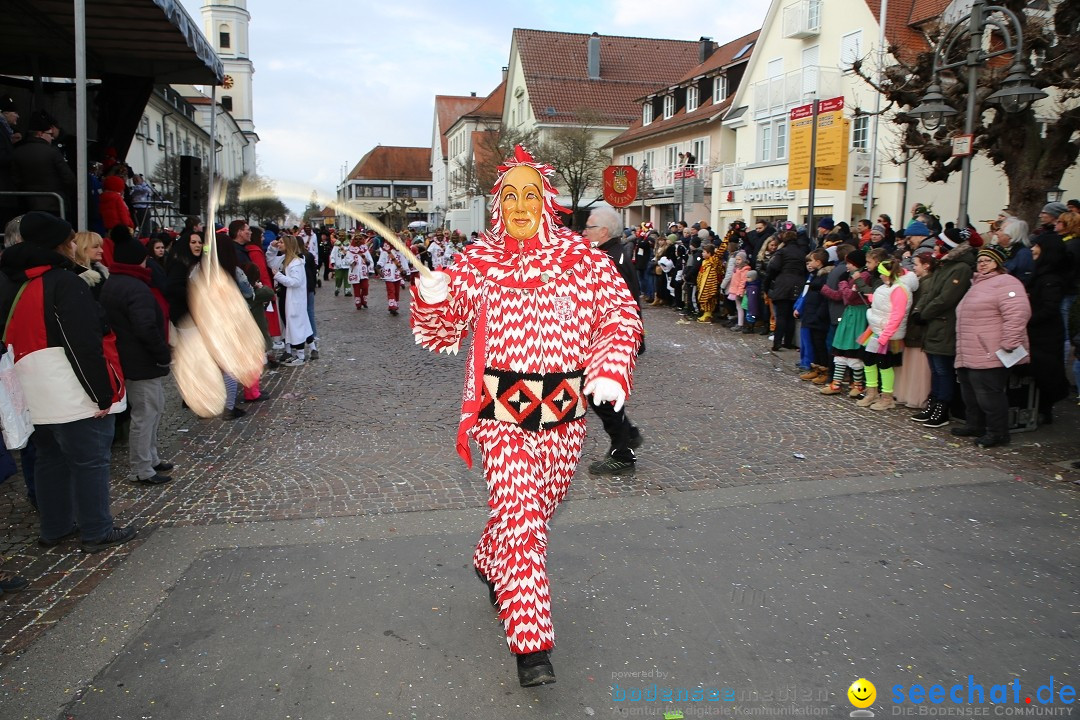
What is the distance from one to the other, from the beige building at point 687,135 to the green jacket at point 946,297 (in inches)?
969

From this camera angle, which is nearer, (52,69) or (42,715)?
(42,715)

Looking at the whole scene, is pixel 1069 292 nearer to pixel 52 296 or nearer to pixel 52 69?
pixel 52 296

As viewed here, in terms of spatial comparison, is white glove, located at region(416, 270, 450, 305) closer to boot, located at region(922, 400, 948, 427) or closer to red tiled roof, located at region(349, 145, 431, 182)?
red tiled roof, located at region(349, 145, 431, 182)

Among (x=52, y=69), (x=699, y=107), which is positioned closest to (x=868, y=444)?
(x=52, y=69)

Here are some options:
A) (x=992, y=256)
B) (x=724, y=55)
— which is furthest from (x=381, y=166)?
(x=724, y=55)

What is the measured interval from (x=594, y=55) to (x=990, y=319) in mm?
46403

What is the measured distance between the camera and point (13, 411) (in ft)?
14.7

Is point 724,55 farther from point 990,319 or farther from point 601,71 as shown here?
point 990,319

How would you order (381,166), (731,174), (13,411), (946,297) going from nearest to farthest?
(13,411)
(946,297)
(381,166)
(731,174)

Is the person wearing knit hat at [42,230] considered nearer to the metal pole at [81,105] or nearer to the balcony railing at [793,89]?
the metal pole at [81,105]

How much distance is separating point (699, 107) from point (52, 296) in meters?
35.6

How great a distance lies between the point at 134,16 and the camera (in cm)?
921

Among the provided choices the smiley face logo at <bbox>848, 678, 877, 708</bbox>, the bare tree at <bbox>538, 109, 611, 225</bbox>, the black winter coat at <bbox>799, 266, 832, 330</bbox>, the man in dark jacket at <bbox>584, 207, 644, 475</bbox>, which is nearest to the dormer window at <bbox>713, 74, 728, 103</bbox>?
the bare tree at <bbox>538, 109, 611, 225</bbox>

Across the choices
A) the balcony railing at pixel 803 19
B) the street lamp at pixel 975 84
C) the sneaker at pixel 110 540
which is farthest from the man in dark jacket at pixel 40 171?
the balcony railing at pixel 803 19
